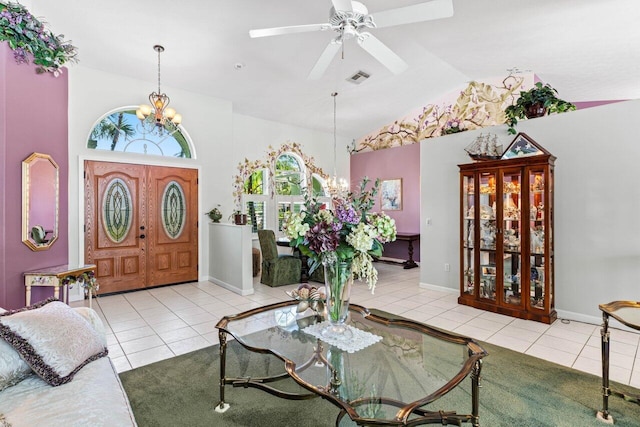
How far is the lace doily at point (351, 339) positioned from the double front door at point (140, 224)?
4.24m

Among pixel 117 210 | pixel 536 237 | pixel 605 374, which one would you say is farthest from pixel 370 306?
pixel 117 210

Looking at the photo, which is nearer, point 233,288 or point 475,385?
point 475,385

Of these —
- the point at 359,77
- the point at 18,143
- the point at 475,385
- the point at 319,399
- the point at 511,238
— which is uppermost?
the point at 359,77

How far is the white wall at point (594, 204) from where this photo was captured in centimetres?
348

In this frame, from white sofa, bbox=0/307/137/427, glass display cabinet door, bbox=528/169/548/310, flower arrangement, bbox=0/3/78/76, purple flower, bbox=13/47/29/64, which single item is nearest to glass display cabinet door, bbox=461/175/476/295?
glass display cabinet door, bbox=528/169/548/310

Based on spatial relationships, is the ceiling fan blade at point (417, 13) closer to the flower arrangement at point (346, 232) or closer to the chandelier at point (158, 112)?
the flower arrangement at point (346, 232)

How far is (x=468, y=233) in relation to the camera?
4.43 meters

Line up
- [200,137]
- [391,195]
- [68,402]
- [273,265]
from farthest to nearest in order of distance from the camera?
[391,195] < [200,137] < [273,265] < [68,402]

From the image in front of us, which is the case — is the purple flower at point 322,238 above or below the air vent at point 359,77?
below

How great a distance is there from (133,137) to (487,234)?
5581 millimetres

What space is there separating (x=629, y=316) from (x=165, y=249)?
580cm

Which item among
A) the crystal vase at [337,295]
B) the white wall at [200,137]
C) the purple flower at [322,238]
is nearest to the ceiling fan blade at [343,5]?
the purple flower at [322,238]

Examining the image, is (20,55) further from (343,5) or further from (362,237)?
(362,237)

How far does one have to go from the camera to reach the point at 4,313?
175cm
